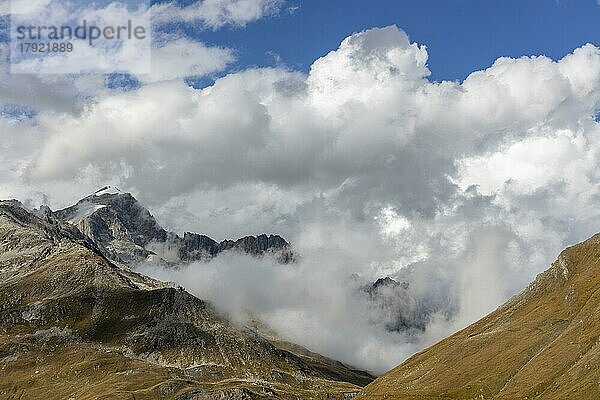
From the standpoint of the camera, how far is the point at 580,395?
19550 centimetres
